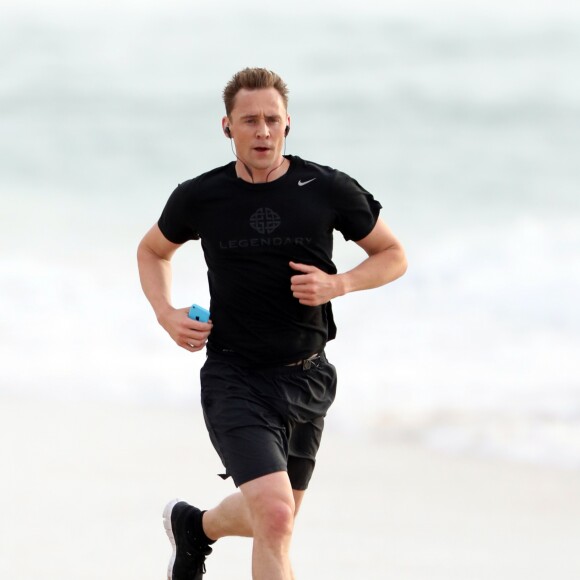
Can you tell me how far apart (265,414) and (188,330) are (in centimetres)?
38

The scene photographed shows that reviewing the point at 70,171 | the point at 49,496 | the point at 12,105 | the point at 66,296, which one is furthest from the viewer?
the point at 12,105

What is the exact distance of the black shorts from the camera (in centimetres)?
421

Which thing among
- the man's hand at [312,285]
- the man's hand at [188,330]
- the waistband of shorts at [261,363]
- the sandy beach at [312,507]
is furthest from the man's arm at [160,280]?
the sandy beach at [312,507]

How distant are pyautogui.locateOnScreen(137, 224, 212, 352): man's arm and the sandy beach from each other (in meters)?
1.38

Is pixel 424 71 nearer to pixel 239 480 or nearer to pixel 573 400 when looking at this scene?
pixel 573 400

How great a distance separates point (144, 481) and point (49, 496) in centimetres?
54

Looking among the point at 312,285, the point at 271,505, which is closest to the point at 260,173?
the point at 312,285

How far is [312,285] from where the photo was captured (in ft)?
13.9

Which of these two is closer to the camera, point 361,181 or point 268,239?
point 268,239

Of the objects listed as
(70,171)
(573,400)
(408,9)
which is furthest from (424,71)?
(573,400)

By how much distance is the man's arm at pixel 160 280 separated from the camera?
4.44 meters

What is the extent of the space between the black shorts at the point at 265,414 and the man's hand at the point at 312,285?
1.03 ft

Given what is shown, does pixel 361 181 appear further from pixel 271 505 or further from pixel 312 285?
pixel 271 505

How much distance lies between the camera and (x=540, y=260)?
12102mm
